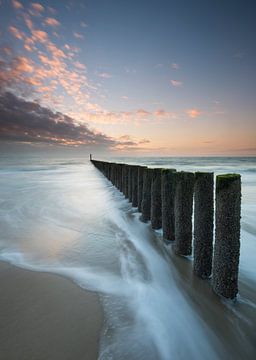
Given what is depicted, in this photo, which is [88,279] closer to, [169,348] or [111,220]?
[169,348]

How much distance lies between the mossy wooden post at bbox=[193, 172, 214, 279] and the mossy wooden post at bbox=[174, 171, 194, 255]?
34 cm

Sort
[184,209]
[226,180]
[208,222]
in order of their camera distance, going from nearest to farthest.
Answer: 1. [226,180]
2. [208,222]
3. [184,209]

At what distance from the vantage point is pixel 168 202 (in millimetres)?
3715

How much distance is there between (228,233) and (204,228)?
0.46 metres

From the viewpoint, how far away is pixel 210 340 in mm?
1900

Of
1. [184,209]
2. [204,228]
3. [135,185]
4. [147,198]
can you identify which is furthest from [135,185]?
[204,228]

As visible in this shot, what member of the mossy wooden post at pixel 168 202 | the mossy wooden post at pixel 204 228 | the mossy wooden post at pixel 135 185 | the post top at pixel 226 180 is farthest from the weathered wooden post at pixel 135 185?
the post top at pixel 226 180

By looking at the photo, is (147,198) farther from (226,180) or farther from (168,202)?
(226,180)

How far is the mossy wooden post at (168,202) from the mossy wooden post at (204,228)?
2.99ft

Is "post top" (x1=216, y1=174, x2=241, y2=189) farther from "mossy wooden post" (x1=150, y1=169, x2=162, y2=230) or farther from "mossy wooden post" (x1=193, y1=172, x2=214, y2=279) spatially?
"mossy wooden post" (x1=150, y1=169, x2=162, y2=230)

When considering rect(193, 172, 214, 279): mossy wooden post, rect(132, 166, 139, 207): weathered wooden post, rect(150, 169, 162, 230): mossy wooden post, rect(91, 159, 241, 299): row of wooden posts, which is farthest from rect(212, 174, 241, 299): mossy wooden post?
rect(132, 166, 139, 207): weathered wooden post

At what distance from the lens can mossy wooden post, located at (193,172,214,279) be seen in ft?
8.86

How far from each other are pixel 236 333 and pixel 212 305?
13.4 inches

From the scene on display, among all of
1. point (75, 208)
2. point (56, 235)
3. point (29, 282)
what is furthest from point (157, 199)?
point (75, 208)
